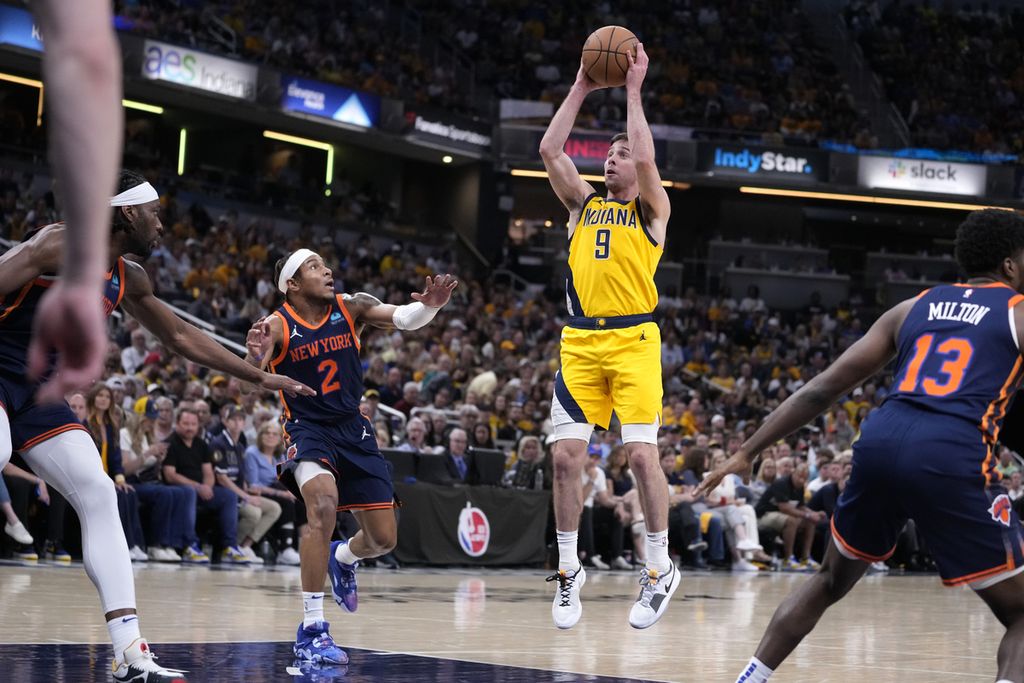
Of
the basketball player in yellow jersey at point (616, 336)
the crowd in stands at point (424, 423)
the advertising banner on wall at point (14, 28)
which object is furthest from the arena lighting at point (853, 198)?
the basketball player in yellow jersey at point (616, 336)

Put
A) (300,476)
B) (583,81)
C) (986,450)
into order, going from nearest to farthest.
Result: (986,450) < (300,476) < (583,81)

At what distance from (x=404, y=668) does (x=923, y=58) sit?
3508cm

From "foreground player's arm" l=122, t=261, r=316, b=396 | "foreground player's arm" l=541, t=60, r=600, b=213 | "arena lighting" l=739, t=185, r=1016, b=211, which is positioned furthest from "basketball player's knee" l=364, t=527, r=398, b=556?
"arena lighting" l=739, t=185, r=1016, b=211

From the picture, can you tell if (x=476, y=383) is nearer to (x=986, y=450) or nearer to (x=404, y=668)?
(x=404, y=668)

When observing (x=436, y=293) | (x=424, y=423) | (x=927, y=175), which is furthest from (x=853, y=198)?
(x=436, y=293)

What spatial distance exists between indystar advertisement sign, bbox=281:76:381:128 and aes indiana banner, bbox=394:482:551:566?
1542 cm

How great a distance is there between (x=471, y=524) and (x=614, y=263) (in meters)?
A: 7.91

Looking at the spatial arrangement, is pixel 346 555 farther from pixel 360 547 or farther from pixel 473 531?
pixel 473 531

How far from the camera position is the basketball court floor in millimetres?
6250

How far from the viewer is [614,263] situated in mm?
7160

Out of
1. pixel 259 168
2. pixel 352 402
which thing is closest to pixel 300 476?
pixel 352 402

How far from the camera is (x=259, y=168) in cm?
3259

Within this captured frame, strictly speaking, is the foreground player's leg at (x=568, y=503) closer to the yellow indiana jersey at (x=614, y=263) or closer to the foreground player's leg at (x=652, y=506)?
the foreground player's leg at (x=652, y=506)

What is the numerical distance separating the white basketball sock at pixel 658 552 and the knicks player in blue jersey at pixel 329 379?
139cm
